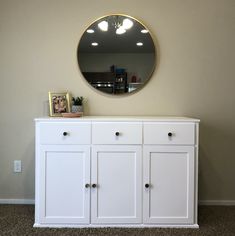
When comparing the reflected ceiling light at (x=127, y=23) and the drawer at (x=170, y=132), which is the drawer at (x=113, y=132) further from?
the reflected ceiling light at (x=127, y=23)

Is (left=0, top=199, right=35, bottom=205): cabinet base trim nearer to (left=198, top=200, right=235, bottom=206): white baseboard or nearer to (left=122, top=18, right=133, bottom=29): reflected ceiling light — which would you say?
(left=198, top=200, right=235, bottom=206): white baseboard

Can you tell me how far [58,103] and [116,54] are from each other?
0.71 meters

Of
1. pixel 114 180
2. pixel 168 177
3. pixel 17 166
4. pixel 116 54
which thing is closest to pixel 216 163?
pixel 168 177

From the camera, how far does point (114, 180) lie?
2.13 metres

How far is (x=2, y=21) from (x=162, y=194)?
2.13 meters

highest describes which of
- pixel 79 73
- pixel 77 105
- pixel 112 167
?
pixel 79 73

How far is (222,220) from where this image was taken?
91.0 inches

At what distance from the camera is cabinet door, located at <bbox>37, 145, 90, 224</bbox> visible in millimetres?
2127

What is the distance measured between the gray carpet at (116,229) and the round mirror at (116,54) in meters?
1.22

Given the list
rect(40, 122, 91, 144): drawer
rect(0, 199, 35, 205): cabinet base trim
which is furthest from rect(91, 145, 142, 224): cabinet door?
rect(0, 199, 35, 205): cabinet base trim

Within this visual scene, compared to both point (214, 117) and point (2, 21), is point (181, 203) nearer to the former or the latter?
point (214, 117)

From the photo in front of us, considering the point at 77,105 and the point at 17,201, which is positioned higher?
the point at 77,105

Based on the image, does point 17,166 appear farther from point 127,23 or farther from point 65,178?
point 127,23

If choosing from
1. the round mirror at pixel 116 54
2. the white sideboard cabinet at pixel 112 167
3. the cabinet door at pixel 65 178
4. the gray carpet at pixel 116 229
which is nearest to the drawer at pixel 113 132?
the white sideboard cabinet at pixel 112 167
